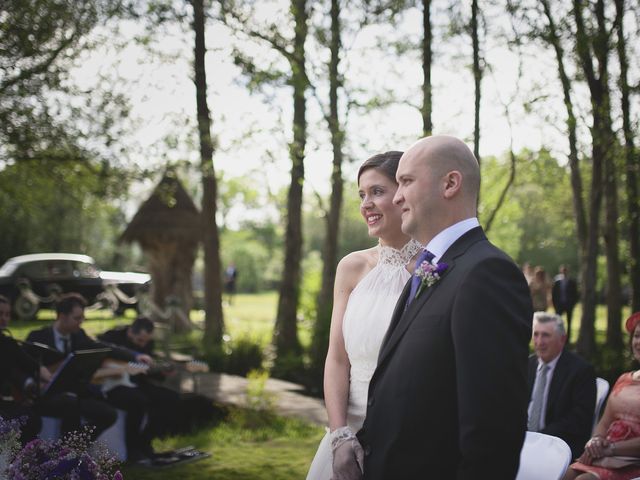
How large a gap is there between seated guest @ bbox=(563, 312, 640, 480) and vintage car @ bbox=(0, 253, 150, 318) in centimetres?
1866

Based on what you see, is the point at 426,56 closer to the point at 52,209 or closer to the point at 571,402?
the point at 571,402

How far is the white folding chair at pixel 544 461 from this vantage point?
8.48ft

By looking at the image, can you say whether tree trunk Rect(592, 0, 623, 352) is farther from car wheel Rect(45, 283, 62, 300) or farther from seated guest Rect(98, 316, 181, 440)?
car wheel Rect(45, 283, 62, 300)

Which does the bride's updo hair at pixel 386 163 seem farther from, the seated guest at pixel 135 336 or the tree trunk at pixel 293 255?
the tree trunk at pixel 293 255

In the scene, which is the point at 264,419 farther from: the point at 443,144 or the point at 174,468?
the point at 443,144

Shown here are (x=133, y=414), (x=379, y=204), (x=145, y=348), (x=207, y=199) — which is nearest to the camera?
(x=379, y=204)

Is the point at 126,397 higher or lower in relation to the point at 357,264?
lower

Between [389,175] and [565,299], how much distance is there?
1779cm

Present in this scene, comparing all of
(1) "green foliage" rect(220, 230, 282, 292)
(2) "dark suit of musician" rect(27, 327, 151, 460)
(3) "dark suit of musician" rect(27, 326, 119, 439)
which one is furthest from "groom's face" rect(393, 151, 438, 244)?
(1) "green foliage" rect(220, 230, 282, 292)

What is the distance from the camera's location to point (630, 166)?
12320 millimetres

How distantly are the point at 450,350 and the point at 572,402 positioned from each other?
366cm

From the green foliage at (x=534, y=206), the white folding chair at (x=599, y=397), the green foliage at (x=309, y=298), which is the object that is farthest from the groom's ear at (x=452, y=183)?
the green foliage at (x=309, y=298)

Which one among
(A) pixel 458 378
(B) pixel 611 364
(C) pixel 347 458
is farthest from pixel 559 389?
(B) pixel 611 364

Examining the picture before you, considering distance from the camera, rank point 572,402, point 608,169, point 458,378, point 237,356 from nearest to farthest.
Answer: point 458,378
point 572,402
point 237,356
point 608,169
